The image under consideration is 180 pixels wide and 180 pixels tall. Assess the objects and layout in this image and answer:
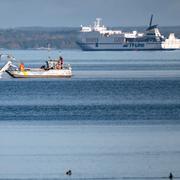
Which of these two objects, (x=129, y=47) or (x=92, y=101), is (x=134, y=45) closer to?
(x=129, y=47)

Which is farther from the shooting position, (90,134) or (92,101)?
(92,101)

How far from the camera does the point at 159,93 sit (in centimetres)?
5059

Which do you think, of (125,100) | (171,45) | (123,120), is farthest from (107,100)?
(171,45)

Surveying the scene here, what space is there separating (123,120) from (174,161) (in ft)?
32.2

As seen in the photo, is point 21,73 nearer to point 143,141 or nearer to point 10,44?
point 143,141

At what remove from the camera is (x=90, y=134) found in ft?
99.1

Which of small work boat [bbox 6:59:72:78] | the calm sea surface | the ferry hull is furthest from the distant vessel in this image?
the calm sea surface

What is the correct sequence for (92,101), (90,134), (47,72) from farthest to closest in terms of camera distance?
(47,72) < (92,101) < (90,134)

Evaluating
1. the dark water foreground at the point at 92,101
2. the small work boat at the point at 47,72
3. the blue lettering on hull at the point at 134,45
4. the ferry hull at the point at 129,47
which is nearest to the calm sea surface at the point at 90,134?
the dark water foreground at the point at 92,101

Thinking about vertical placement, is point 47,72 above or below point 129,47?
below

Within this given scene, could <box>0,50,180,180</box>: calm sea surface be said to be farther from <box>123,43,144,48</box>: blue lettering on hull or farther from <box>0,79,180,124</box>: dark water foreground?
<box>123,43,144,48</box>: blue lettering on hull

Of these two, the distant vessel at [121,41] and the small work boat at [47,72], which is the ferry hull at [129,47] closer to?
the distant vessel at [121,41]

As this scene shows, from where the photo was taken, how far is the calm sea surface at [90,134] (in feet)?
79.8

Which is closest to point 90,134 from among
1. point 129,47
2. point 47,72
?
point 47,72
